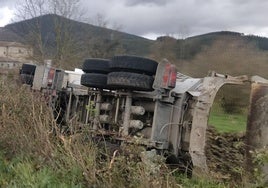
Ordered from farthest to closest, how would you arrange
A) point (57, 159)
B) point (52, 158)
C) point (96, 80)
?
point (96, 80) < point (52, 158) < point (57, 159)

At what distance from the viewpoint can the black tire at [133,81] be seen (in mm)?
6465

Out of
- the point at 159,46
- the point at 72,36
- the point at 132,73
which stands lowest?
the point at 132,73

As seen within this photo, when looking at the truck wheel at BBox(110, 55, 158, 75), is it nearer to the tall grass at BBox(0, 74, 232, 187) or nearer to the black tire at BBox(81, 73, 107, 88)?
the black tire at BBox(81, 73, 107, 88)

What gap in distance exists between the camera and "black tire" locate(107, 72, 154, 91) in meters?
6.46

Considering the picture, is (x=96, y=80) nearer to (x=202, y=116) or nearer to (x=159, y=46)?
(x=202, y=116)

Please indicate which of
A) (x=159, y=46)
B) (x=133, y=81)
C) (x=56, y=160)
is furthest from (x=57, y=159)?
(x=159, y=46)

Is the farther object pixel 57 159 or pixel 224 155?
pixel 224 155

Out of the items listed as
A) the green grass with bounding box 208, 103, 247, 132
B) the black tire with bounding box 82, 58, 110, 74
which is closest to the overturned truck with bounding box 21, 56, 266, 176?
the black tire with bounding box 82, 58, 110, 74

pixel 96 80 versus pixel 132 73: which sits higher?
pixel 132 73

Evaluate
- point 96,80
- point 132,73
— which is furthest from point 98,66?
point 132,73

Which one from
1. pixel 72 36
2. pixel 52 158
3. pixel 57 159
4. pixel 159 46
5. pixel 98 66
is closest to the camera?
pixel 57 159

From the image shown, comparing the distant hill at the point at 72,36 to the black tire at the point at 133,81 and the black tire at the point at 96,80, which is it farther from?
the black tire at the point at 133,81

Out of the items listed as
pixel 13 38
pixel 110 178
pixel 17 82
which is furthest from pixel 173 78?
pixel 13 38

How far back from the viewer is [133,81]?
6473 mm
